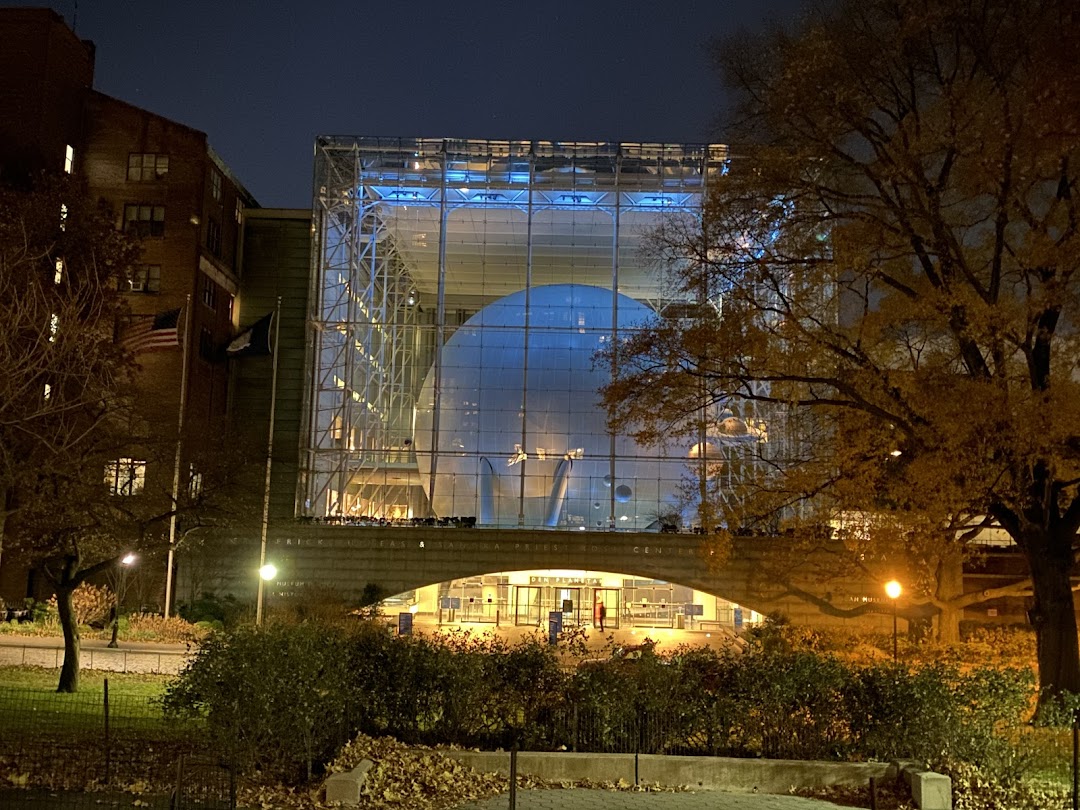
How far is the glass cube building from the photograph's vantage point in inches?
2030

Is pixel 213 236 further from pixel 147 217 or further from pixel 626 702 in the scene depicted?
pixel 626 702

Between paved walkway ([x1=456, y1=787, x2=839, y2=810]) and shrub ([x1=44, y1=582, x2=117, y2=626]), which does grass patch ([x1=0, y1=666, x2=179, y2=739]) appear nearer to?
paved walkway ([x1=456, y1=787, x2=839, y2=810])

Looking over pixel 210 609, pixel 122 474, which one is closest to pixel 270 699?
pixel 122 474

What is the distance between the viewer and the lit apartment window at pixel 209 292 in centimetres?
4966

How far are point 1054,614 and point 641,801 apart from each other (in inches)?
430

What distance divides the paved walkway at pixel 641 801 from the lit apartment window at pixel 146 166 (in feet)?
143

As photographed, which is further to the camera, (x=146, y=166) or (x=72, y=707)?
(x=146, y=166)

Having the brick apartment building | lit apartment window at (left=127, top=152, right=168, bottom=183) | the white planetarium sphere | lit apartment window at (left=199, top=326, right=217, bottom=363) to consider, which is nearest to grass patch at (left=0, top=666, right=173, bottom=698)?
the brick apartment building

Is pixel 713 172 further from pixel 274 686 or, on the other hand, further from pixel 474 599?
pixel 274 686

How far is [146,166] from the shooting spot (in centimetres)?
4856

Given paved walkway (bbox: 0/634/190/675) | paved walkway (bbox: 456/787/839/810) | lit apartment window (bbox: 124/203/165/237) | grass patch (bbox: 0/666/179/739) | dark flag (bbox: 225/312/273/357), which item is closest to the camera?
paved walkway (bbox: 456/787/839/810)

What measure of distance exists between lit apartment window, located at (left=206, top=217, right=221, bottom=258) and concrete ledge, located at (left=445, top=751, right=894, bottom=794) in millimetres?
42063

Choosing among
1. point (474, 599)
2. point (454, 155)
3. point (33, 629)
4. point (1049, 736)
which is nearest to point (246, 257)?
point (454, 155)

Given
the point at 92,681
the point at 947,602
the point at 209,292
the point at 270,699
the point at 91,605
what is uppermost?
the point at 209,292
